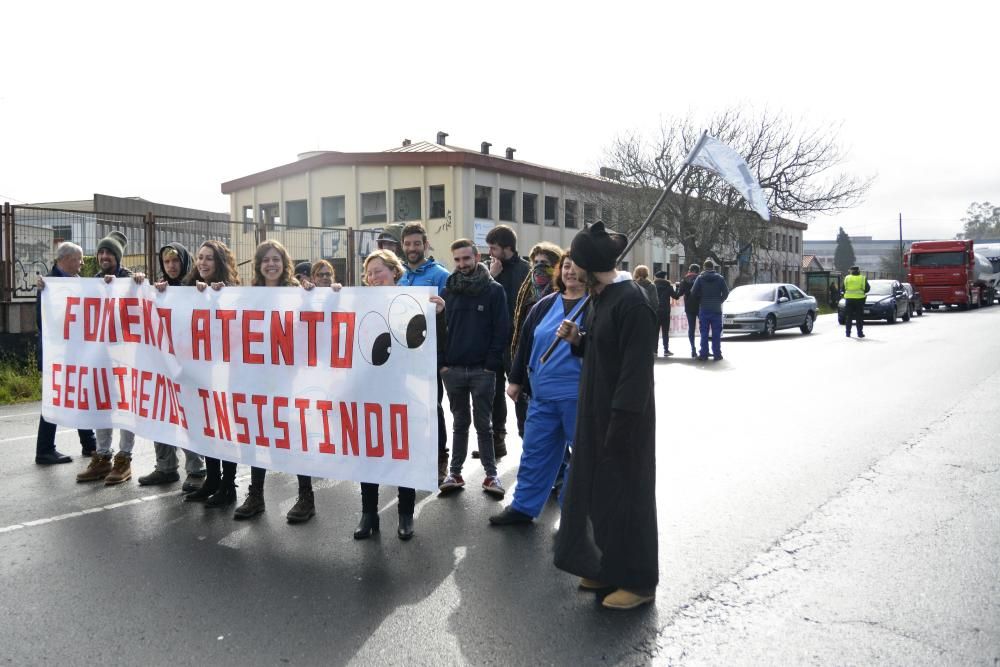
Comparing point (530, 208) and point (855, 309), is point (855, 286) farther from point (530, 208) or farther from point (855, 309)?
point (530, 208)

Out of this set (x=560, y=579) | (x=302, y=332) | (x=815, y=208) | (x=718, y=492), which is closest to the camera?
(x=560, y=579)

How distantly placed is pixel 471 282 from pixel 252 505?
6.82ft

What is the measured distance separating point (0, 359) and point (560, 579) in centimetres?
1124

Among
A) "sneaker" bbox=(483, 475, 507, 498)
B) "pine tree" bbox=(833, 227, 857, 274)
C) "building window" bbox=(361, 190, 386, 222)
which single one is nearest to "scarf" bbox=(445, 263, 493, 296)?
"sneaker" bbox=(483, 475, 507, 498)

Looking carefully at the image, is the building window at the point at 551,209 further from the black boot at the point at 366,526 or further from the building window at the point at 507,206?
the black boot at the point at 366,526

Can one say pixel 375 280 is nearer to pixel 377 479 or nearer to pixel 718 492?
pixel 377 479

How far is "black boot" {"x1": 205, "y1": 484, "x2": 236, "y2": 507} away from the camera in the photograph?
18.8 feet

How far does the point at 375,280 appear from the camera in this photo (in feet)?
18.0

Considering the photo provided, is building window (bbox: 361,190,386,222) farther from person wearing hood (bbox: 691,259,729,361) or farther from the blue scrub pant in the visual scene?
the blue scrub pant

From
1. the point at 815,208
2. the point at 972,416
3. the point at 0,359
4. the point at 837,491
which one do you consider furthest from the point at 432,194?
the point at 837,491

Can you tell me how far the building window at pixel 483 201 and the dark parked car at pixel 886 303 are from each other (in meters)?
18.2

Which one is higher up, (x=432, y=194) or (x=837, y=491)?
(x=432, y=194)

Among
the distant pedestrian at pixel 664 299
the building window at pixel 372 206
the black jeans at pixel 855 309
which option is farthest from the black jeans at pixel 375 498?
the building window at pixel 372 206

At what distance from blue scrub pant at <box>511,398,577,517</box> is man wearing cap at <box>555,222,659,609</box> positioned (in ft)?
3.13
